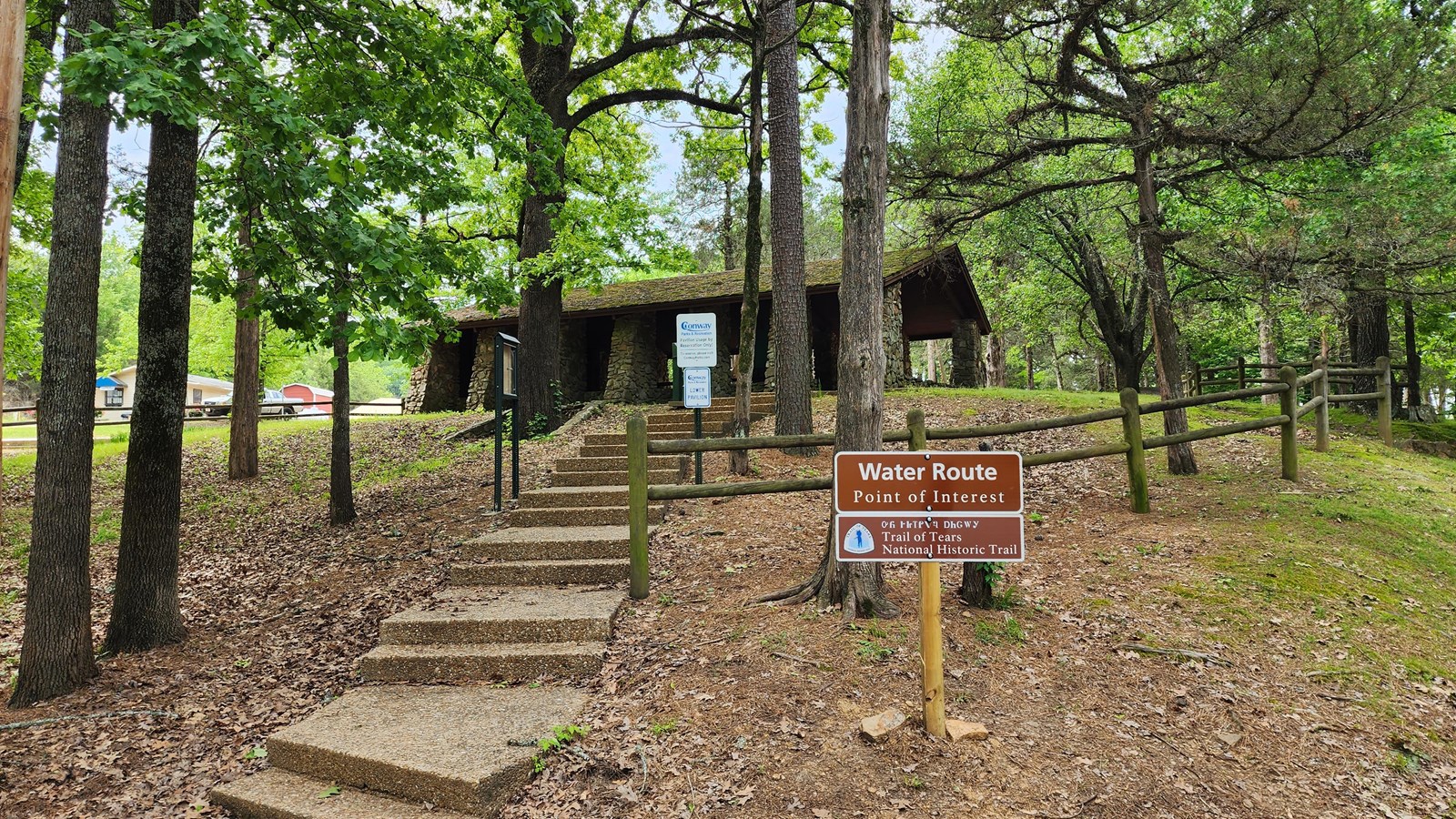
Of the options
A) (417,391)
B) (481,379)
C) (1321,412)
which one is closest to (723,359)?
(481,379)

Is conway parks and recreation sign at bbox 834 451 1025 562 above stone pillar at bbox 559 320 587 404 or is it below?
below

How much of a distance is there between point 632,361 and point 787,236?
7.73 meters

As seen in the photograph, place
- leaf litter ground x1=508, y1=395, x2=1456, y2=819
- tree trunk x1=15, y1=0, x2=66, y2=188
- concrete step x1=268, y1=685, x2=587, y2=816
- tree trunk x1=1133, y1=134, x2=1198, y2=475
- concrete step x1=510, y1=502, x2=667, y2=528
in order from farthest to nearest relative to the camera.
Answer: tree trunk x1=1133, y1=134, x2=1198, y2=475 → concrete step x1=510, y1=502, x2=667, y2=528 → tree trunk x1=15, y1=0, x2=66, y2=188 → concrete step x1=268, y1=685, x2=587, y2=816 → leaf litter ground x1=508, y1=395, x2=1456, y2=819

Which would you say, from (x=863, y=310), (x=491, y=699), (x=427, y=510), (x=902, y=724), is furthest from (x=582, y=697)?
(x=427, y=510)

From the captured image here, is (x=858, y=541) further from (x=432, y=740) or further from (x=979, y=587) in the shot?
(x=432, y=740)

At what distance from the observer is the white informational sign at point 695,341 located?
26.2 feet

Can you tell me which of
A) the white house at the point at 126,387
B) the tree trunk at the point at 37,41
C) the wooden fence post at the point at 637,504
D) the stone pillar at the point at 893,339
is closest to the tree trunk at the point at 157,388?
the tree trunk at the point at 37,41

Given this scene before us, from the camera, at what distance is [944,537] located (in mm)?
3402

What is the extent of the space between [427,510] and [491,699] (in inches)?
205

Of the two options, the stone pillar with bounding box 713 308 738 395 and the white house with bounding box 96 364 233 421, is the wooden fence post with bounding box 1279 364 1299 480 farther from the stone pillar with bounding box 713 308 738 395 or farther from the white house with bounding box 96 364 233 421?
the white house with bounding box 96 364 233 421

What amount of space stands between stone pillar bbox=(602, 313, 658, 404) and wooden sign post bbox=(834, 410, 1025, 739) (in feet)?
41.9

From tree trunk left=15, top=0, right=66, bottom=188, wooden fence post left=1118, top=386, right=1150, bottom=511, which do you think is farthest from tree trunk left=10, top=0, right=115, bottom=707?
wooden fence post left=1118, top=386, right=1150, bottom=511

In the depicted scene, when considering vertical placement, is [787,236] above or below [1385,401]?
above

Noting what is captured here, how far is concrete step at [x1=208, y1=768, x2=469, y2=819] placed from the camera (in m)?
3.30
